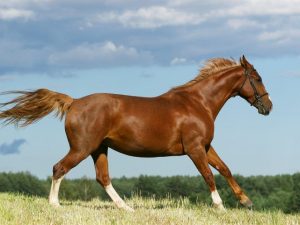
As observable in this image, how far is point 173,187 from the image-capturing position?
35375 mm

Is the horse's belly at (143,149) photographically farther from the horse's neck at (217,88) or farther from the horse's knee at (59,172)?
the horse's neck at (217,88)

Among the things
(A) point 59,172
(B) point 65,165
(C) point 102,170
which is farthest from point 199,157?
(A) point 59,172

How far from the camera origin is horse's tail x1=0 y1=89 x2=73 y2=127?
10633 mm

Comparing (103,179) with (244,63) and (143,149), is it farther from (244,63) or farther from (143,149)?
(244,63)

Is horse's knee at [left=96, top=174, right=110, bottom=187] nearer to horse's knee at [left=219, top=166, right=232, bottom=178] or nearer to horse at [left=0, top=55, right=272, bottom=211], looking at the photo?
horse at [left=0, top=55, right=272, bottom=211]

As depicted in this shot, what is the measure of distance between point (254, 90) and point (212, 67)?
91 centimetres

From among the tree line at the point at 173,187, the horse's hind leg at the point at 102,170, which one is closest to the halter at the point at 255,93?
the horse's hind leg at the point at 102,170

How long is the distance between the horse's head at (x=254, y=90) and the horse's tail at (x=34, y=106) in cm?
332

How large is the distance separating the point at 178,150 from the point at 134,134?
844 mm

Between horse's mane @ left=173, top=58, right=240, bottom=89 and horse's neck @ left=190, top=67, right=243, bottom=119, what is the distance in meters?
0.13

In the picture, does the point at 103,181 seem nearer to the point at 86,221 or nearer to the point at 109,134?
the point at 109,134

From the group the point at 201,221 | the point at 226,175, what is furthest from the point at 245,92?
the point at 201,221

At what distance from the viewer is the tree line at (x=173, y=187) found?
98.4 ft

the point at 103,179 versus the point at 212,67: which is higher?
the point at 212,67
